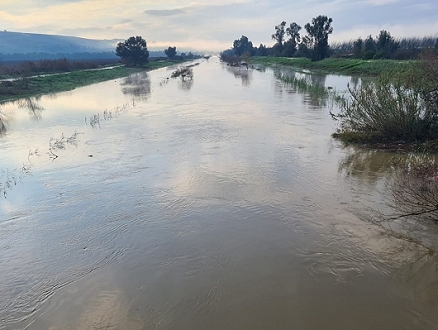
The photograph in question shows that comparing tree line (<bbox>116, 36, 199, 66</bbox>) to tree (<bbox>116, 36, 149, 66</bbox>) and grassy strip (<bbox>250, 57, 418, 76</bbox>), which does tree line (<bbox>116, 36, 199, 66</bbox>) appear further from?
grassy strip (<bbox>250, 57, 418, 76</bbox>)

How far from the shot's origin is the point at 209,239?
6055 millimetres

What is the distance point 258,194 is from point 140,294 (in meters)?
3.83

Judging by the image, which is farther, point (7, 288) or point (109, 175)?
point (109, 175)

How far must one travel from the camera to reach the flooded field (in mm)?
4410

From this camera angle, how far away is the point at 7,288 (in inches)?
195

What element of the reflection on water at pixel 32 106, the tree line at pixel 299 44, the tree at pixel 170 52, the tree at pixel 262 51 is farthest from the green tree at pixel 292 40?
the reflection on water at pixel 32 106

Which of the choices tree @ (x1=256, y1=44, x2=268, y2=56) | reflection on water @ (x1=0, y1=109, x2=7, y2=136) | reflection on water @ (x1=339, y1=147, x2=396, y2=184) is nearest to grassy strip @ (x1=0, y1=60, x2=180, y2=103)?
reflection on water @ (x1=0, y1=109, x2=7, y2=136)

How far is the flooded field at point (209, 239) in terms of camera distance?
4.41 meters

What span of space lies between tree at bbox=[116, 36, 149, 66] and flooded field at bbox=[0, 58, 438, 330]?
5443 cm

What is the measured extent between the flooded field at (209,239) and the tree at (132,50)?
54433 mm

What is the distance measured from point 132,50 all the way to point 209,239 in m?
62.8

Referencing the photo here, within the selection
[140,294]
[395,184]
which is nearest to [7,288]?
[140,294]

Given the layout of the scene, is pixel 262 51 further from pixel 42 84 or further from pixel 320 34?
pixel 42 84

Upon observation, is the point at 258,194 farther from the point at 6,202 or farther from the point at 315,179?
the point at 6,202
